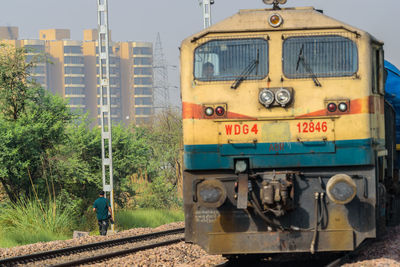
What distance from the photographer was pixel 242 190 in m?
9.64

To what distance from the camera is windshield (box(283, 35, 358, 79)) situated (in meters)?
9.73

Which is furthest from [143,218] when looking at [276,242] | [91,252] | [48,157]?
[276,242]

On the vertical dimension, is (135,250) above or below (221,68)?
below

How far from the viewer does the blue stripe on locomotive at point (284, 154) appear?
31.6ft

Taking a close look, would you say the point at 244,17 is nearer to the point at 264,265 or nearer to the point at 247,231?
the point at 247,231

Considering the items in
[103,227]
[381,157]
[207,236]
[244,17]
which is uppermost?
[244,17]

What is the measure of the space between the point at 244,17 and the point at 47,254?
6584 mm

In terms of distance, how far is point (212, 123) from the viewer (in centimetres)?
988

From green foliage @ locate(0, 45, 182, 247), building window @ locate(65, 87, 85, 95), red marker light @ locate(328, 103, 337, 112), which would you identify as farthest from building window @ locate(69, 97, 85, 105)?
red marker light @ locate(328, 103, 337, 112)

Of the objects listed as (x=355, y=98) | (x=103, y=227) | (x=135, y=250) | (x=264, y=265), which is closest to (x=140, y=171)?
(x=103, y=227)

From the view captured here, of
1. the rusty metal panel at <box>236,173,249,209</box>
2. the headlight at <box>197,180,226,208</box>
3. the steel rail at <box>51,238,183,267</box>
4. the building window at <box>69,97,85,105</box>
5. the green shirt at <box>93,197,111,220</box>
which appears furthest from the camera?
the building window at <box>69,97,85,105</box>

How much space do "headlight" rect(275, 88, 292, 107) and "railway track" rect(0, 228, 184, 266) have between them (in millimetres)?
4830

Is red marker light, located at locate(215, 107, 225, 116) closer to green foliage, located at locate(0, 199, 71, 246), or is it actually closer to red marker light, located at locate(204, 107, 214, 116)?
red marker light, located at locate(204, 107, 214, 116)

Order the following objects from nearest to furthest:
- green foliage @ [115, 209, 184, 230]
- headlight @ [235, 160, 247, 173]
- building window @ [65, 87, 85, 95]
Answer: headlight @ [235, 160, 247, 173] < green foliage @ [115, 209, 184, 230] < building window @ [65, 87, 85, 95]
